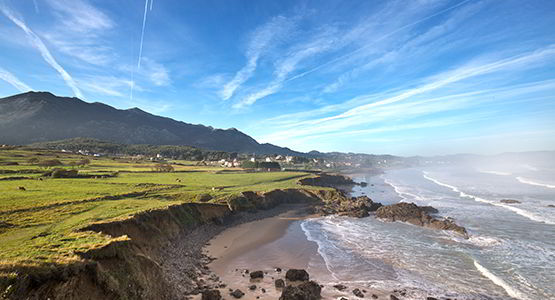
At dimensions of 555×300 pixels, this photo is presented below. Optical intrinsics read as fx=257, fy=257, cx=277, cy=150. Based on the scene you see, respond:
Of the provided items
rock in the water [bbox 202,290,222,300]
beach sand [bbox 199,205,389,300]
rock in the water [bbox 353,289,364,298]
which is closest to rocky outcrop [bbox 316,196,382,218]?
beach sand [bbox 199,205,389,300]

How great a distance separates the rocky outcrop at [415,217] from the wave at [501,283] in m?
10.8

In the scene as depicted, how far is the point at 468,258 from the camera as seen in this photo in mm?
23906

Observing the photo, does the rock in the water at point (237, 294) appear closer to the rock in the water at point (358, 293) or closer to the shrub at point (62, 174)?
the rock in the water at point (358, 293)

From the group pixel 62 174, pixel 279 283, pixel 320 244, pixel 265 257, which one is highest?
pixel 62 174

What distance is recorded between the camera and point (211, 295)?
53.4ft

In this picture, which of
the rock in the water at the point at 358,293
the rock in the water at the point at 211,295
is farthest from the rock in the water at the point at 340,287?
the rock in the water at the point at 211,295

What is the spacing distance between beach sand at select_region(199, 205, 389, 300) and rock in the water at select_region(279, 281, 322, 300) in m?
0.86

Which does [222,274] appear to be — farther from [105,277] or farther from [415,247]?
[415,247]

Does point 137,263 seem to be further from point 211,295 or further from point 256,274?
point 256,274

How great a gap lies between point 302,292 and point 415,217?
101 feet

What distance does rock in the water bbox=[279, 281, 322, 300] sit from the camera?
15.7 meters

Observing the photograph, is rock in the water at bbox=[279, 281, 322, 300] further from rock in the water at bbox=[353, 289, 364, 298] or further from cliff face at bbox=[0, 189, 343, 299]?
cliff face at bbox=[0, 189, 343, 299]

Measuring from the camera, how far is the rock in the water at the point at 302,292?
15.7m

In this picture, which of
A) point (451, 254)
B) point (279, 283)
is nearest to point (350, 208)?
point (451, 254)
